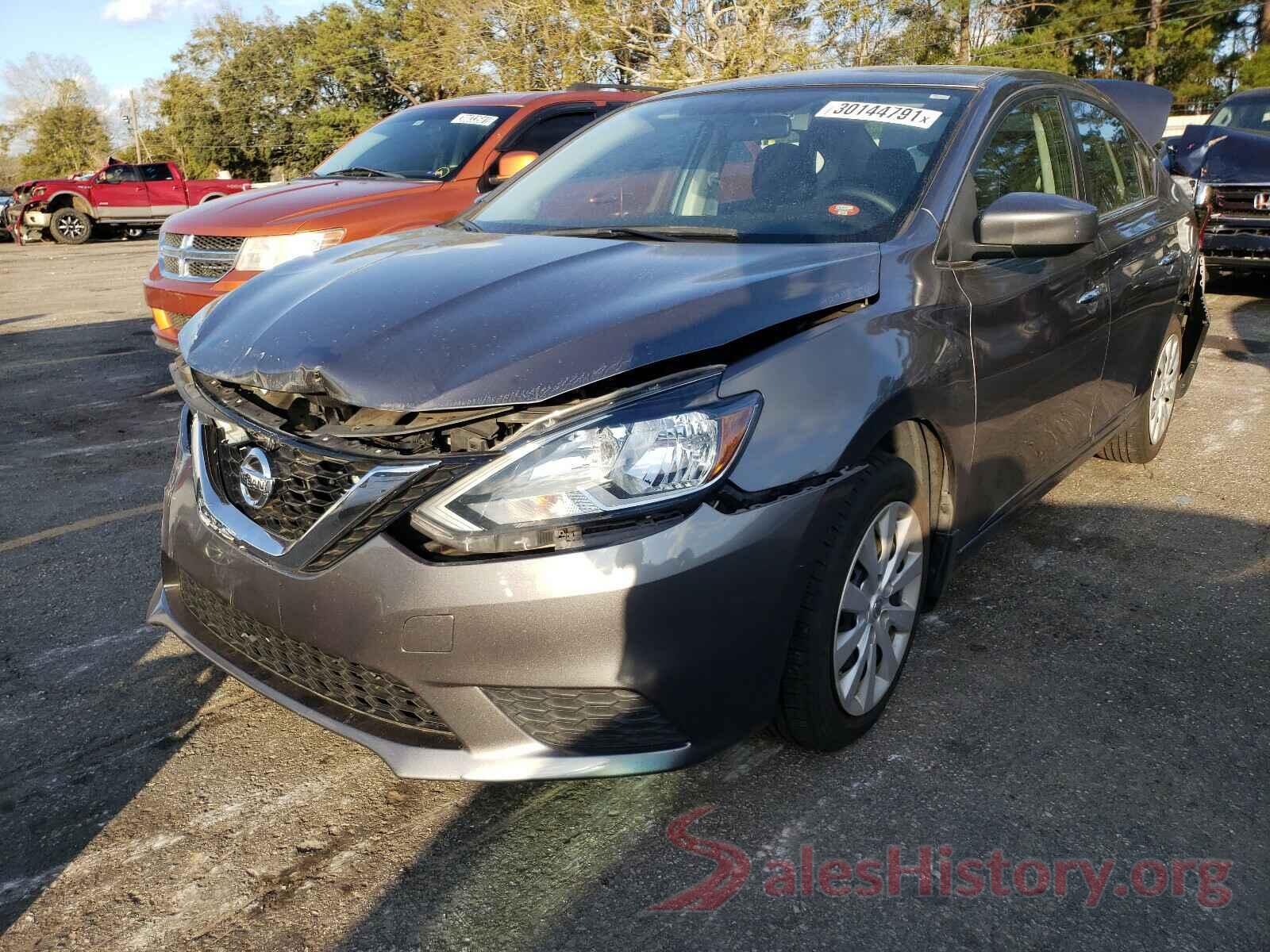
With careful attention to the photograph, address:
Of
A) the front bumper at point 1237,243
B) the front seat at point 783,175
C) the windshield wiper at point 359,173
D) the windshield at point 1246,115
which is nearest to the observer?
the front seat at point 783,175

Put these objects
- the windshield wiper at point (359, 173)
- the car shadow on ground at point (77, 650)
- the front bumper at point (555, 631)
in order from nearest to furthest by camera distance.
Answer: the front bumper at point (555, 631) < the car shadow on ground at point (77, 650) < the windshield wiper at point (359, 173)

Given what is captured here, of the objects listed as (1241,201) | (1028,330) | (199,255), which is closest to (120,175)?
(199,255)

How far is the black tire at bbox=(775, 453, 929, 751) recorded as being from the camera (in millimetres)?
2410

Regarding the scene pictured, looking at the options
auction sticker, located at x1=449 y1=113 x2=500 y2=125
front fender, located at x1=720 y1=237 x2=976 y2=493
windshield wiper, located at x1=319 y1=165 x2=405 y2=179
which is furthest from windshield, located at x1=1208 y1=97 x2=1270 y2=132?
front fender, located at x1=720 y1=237 x2=976 y2=493

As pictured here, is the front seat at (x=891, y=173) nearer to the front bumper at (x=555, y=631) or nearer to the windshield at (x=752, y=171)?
the windshield at (x=752, y=171)

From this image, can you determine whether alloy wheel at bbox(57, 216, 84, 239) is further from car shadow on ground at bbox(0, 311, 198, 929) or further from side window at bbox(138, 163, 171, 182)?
car shadow on ground at bbox(0, 311, 198, 929)

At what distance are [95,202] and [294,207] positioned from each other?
19.1 metres

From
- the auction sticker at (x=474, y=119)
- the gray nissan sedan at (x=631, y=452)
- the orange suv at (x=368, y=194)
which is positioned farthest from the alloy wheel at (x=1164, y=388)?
the auction sticker at (x=474, y=119)

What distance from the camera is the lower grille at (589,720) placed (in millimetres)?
2213

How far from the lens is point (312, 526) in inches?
88.7

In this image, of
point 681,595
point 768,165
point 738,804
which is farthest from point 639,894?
point 768,165

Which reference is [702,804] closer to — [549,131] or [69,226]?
[549,131]

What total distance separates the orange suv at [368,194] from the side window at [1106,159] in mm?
2432

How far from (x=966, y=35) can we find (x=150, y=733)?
126 feet
